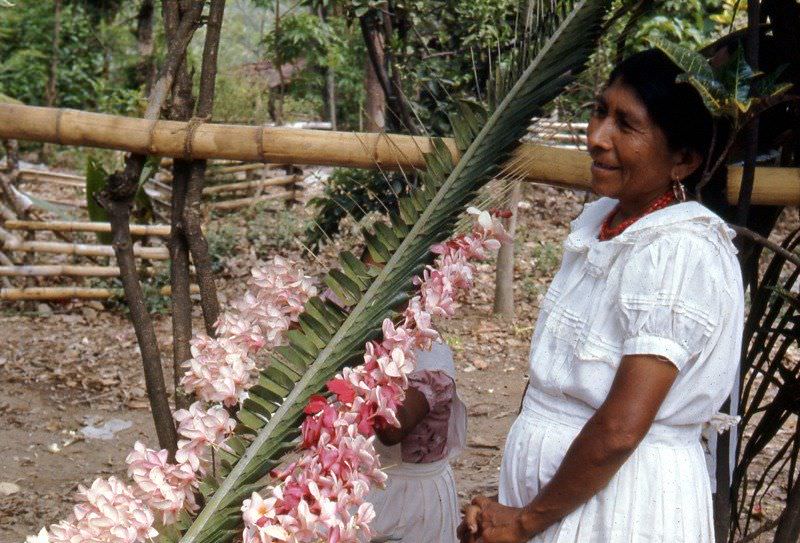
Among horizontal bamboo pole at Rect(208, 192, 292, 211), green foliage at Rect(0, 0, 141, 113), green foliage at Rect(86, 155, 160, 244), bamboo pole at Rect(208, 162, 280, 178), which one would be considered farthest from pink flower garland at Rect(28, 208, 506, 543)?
green foliage at Rect(0, 0, 141, 113)

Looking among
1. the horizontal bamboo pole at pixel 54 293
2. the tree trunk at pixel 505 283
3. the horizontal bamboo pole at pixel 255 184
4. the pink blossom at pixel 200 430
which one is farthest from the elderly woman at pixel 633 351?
the horizontal bamboo pole at pixel 255 184

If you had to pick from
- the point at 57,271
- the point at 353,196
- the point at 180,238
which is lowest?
the point at 57,271

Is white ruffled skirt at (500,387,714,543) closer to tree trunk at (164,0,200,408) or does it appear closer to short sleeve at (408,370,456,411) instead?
short sleeve at (408,370,456,411)

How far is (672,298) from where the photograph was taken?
150cm

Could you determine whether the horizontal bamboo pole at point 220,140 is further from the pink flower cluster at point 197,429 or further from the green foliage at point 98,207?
the green foliage at point 98,207

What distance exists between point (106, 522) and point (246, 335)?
1.62ft

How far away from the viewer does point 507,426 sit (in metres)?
5.14

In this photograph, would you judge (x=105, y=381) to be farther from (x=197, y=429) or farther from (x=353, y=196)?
(x=197, y=429)

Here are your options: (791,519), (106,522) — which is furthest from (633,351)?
(791,519)

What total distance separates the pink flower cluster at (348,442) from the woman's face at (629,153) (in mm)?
345

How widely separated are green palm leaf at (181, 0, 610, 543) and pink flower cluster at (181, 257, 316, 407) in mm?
91

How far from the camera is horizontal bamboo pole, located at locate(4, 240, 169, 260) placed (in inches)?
307

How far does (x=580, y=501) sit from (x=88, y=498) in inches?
32.6

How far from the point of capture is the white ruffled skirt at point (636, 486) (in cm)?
162
